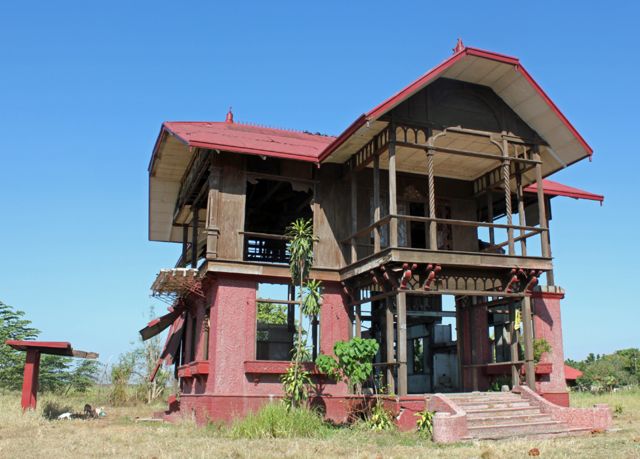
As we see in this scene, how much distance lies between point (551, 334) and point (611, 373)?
91.1 ft

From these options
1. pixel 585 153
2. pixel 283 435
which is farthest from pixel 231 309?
pixel 585 153

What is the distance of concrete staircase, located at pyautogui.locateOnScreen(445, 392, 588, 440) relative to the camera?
45.4 ft

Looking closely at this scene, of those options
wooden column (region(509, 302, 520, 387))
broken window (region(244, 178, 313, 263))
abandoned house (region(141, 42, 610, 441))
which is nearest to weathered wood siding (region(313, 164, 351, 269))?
abandoned house (region(141, 42, 610, 441))

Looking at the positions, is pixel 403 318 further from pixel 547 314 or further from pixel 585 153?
pixel 585 153

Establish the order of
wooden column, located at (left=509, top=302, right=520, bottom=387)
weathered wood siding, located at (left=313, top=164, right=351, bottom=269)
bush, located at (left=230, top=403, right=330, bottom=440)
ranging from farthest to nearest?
weathered wood siding, located at (left=313, top=164, right=351, bottom=269), wooden column, located at (left=509, top=302, right=520, bottom=387), bush, located at (left=230, top=403, right=330, bottom=440)

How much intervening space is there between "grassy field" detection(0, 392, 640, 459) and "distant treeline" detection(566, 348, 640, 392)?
26.8 m

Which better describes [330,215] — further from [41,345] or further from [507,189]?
[41,345]

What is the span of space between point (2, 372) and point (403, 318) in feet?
96.1

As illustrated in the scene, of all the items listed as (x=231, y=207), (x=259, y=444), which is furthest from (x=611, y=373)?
(x=259, y=444)

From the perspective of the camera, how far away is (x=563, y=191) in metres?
20.6

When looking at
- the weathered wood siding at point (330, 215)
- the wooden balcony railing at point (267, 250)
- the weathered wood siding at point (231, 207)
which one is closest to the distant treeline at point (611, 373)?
the wooden balcony railing at point (267, 250)

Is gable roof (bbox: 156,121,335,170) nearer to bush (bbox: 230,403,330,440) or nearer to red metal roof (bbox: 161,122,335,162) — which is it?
red metal roof (bbox: 161,122,335,162)

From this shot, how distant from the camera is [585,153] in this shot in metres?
18.1

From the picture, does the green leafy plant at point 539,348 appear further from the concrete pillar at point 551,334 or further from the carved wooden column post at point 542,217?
the carved wooden column post at point 542,217
